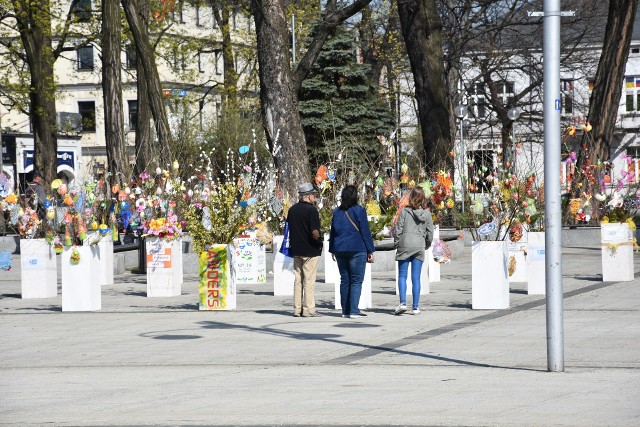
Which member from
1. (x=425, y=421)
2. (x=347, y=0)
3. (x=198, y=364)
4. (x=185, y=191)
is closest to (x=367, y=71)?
(x=347, y=0)

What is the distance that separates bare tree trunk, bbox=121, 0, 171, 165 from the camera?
A: 33.9 m

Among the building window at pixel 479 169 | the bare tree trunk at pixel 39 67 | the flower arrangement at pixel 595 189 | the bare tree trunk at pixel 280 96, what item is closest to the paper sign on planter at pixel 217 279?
the building window at pixel 479 169

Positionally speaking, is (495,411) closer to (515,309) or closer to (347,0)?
(515,309)

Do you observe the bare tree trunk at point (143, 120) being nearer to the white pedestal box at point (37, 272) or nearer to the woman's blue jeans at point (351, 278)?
the white pedestal box at point (37, 272)

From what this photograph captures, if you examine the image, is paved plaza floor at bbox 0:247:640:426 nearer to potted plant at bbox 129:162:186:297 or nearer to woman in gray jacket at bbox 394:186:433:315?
woman in gray jacket at bbox 394:186:433:315

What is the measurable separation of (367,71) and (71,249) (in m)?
38.5

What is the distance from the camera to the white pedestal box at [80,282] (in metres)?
19.6

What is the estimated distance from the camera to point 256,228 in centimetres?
2356

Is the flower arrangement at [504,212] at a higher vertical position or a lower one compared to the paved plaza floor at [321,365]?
higher

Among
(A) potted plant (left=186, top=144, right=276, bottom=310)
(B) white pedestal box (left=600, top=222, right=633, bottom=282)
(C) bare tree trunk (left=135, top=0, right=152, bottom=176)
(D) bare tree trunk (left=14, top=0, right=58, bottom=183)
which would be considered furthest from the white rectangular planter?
(D) bare tree trunk (left=14, top=0, right=58, bottom=183)

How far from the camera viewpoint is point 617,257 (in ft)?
76.1

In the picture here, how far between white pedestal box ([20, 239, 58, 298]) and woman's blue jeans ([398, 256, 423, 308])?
7137 mm

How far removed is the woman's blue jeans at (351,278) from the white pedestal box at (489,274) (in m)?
1.56

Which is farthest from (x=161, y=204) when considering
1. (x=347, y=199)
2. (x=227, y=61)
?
(x=227, y=61)
